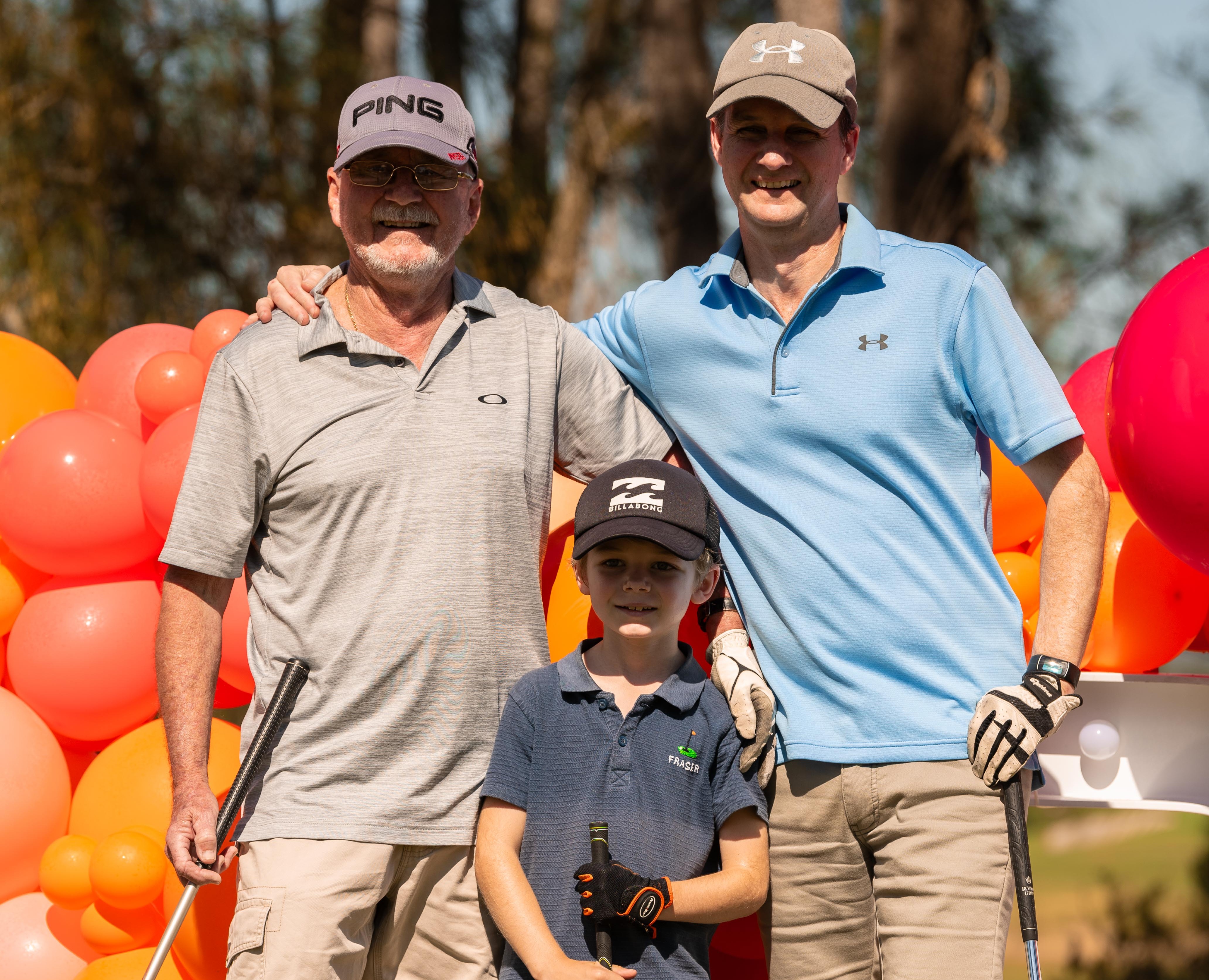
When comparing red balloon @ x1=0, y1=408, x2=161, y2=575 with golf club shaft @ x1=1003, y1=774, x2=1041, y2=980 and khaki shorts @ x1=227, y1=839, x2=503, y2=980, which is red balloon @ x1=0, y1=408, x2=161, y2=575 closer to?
khaki shorts @ x1=227, y1=839, x2=503, y2=980

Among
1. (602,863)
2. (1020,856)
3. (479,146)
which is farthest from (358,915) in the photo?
(479,146)

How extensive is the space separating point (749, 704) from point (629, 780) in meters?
0.30

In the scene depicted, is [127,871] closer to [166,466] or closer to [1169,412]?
[166,466]

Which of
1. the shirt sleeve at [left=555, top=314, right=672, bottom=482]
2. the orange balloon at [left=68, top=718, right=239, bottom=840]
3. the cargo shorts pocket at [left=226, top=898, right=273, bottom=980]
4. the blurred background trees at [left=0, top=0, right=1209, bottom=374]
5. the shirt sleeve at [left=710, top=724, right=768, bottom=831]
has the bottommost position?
the cargo shorts pocket at [left=226, top=898, right=273, bottom=980]

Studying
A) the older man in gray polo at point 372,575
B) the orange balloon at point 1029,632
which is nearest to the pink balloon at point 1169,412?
the orange balloon at point 1029,632

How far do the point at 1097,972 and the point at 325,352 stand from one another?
8723 millimetres

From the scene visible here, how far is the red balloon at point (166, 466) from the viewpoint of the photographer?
11.0 feet

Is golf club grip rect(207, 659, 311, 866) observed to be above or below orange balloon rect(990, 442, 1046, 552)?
below

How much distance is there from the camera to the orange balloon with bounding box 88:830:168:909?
10.2 feet

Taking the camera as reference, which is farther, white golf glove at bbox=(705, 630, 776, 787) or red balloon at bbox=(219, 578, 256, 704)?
red balloon at bbox=(219, 578, 256, 704)

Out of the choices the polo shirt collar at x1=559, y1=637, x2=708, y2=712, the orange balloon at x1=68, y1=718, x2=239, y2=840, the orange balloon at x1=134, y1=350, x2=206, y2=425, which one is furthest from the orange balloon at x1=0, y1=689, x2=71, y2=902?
the polo shirt collar at x1=559, y1=637, x2=708, y2=712

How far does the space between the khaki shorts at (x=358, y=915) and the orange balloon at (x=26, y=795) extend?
100 centimetres

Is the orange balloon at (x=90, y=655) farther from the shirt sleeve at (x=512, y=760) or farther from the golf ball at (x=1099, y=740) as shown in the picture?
the golf ball at (x=1099, y=740)

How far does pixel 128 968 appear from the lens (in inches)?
128
